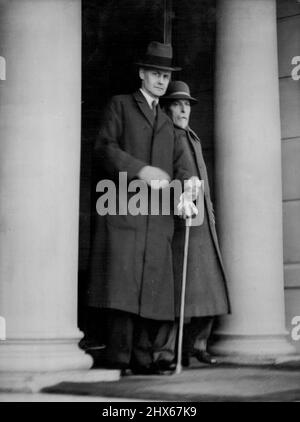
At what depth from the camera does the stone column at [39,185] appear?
23.7ft

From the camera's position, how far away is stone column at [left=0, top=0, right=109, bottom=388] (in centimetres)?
722

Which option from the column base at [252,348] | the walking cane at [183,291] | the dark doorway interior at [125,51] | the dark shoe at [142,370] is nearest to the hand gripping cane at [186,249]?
the walking cane at [183,291]

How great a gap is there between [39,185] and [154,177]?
1.11 metres

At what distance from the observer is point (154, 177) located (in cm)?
800

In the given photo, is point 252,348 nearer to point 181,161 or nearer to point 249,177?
point 249,177

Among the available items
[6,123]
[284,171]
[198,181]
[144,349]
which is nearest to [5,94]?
[6,123]

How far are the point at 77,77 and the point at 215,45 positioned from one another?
1797mm

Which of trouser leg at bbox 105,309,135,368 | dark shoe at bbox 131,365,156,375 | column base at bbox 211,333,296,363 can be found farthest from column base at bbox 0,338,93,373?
column base at bbox 211,333,296,363

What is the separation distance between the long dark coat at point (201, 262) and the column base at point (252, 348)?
35 cm

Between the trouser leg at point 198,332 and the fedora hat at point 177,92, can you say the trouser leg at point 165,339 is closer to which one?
the trouser leg at point 198,332

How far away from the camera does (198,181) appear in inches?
324

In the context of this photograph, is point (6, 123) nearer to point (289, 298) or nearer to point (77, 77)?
point (77, 77)

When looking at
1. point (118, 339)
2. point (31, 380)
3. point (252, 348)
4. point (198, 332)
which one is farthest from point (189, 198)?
point (31, 380)

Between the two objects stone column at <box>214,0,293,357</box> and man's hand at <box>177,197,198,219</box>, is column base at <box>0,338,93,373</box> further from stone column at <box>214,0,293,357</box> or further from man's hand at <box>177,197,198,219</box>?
stone column at <box>214,0,293,357</box>
